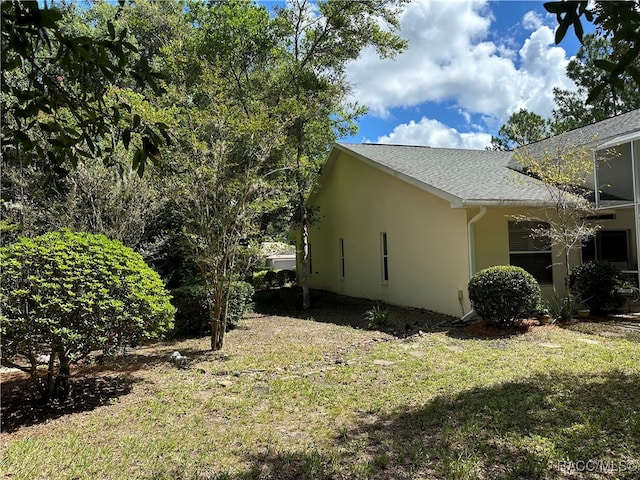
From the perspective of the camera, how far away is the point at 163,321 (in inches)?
222

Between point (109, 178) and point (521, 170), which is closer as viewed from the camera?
point (109, 178)

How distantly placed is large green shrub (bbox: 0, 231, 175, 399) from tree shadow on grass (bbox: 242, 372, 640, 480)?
252 cm

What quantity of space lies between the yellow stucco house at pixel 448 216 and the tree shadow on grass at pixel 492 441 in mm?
5226

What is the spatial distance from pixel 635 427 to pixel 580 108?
2987cm

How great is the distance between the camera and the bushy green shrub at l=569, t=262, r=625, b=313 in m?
9.59

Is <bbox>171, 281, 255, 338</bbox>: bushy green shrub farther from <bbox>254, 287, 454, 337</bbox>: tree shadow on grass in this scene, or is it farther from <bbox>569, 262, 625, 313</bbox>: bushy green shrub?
<bbox>569, 262, 625, 313</bbox>: bushy green shrub

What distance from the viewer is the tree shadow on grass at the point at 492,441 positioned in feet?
10.9

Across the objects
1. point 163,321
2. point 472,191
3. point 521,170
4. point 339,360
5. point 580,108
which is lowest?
point 339,360

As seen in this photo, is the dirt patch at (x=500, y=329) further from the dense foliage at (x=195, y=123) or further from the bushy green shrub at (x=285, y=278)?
the bushy green shrub at (x=285, y=278)

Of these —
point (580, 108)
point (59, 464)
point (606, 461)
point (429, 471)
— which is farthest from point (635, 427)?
point (580, 108)

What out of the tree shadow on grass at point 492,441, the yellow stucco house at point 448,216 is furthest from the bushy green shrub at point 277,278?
the tree shadow on grass at point 492,441

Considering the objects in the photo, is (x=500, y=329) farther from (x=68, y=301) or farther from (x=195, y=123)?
(x=68, y=301)

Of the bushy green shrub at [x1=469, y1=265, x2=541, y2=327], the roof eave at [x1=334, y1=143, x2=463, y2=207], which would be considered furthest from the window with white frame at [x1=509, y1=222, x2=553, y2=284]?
the roof eave at [x1=334, y1=143, x2=463, y2=207]

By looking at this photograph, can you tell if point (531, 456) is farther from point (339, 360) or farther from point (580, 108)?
point (580, 108)
